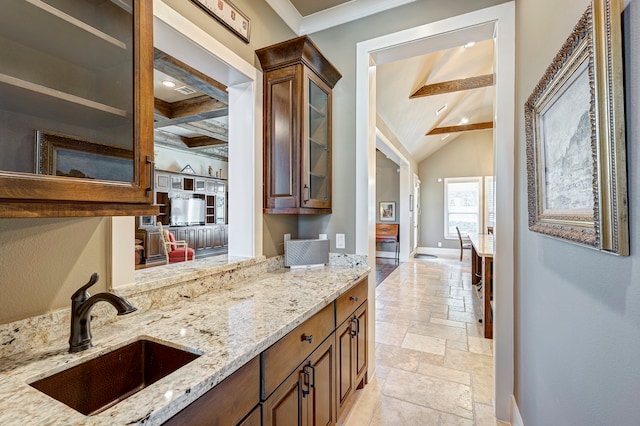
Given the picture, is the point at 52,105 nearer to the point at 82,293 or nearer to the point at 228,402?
the point at 82,293

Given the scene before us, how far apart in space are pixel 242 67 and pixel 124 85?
3.49ft

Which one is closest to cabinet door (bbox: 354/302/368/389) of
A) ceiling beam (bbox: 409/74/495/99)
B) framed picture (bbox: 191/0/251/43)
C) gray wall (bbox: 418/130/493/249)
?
framed picture (bbox: 191/0/251/43)

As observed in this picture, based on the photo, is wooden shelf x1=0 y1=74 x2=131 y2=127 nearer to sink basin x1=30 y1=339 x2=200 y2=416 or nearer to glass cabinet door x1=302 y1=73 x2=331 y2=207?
sink basin x1=30 y1=339 x2=200 y2=416

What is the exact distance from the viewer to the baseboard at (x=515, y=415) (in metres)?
1.70

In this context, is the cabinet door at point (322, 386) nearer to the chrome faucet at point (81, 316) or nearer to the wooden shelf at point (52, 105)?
the chrome faucet at point (81, 316)

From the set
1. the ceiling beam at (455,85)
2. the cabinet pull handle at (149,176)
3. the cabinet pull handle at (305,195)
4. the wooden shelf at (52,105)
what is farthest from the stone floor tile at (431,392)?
the ceiling beam at (455,85)

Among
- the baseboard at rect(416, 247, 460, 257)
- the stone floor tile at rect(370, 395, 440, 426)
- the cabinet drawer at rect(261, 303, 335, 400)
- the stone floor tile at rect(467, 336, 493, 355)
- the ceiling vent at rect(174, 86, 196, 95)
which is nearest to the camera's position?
the cabinet drawer at rect(261, 303, 335, 400)

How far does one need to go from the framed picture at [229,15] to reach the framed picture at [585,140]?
66.8 inches

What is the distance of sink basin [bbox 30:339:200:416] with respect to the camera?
0.84 m

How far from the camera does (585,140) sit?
35.6 inches

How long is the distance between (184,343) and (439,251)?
9043mm

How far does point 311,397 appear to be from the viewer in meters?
1.35

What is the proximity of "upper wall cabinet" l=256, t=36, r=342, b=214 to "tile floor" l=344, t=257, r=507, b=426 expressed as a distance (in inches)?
59.7

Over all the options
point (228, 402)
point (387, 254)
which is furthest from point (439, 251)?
point (228, 402)
